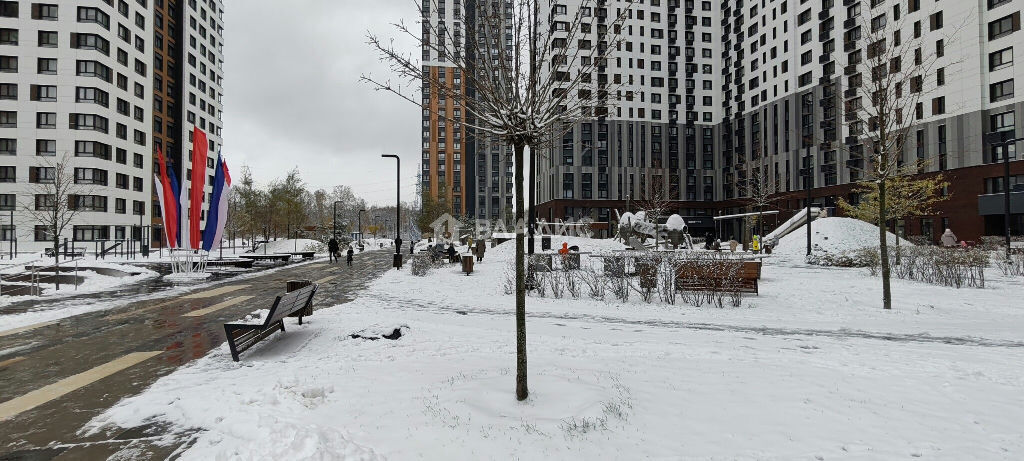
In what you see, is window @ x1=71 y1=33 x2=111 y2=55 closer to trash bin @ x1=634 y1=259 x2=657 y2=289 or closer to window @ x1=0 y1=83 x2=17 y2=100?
window @ x1=0 y1=83 x2=17 y2=100

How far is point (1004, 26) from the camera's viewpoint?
35.7m

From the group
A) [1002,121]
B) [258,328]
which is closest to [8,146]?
[258,328]

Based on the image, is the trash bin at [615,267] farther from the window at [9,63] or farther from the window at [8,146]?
the window at [9,63]

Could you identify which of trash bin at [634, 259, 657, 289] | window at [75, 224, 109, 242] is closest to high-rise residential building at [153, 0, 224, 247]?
window at [75, 224, 109, 242]

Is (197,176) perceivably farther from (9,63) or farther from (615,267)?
(9,63)

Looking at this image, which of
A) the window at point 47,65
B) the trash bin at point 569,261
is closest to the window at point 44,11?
the window at point 47,65

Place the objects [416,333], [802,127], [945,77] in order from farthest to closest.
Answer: [802,127] < [945,77] < [416,333]

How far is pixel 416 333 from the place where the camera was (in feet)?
26.1

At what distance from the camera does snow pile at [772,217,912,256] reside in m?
27.3

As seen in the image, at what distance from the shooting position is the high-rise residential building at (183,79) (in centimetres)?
5350

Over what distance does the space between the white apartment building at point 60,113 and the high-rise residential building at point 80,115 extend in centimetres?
9

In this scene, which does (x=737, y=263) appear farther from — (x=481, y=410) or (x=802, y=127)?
(x=802, y=127)

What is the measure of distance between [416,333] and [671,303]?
6656mm

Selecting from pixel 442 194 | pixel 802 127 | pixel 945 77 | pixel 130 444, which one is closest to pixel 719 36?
pixel 802 127
